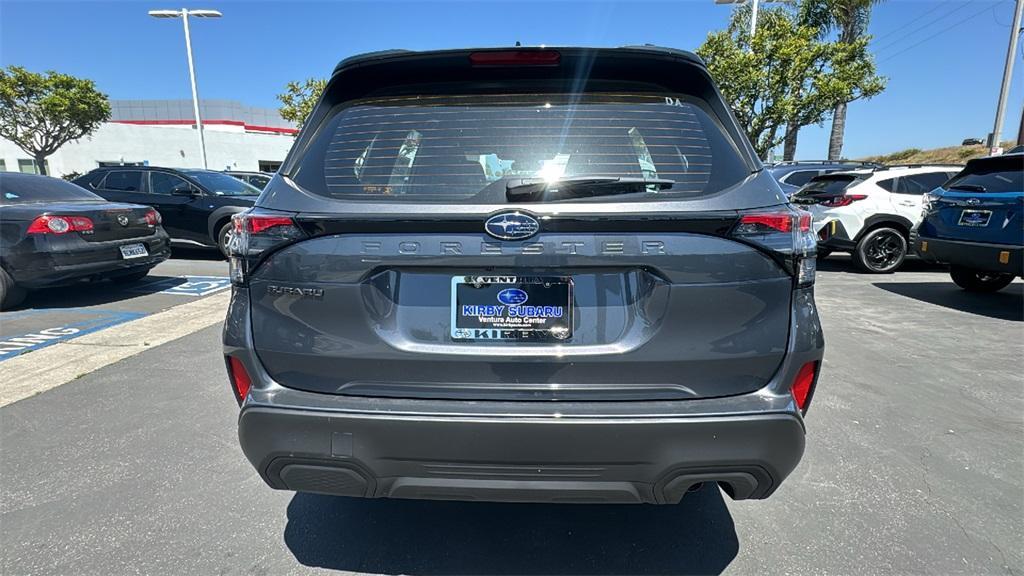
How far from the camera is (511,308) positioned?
162 cm

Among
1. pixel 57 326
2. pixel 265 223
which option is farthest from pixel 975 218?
pixel 57 326

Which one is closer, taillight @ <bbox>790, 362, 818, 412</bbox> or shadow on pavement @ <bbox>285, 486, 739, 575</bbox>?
taillight @ <bbox>790, 362, 818, 412</bbox>

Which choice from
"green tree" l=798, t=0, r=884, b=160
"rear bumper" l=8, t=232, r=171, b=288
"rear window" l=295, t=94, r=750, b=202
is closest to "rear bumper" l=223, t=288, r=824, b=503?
"rear window" l=295, t=94, r=750, b=202

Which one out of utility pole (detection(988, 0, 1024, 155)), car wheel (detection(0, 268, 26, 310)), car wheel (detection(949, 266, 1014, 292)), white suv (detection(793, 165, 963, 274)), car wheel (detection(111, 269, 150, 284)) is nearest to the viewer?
car wheel (detection(0, 268, 26, 310))

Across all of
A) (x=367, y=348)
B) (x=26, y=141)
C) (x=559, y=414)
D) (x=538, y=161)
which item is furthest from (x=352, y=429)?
(x=26, y=141)

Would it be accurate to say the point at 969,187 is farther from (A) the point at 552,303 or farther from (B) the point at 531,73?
(A) the point at 552,303

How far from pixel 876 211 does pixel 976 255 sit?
257 centimetres

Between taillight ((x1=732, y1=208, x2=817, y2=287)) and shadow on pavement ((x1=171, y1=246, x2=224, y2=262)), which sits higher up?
taillight ((x1=732, y1=208, x2=817, y2=287))

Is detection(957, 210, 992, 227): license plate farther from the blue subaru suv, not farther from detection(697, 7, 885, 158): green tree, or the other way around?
detection(697, 7, 885, 158): green tree

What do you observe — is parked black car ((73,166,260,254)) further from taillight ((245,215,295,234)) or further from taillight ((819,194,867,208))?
taillight ((819,194,867,208))

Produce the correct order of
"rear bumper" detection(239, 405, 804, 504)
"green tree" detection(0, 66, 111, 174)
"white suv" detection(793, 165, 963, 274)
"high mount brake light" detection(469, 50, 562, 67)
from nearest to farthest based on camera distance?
"rear bumper" detection(239, 405, 804, 504)
"high mount brake light" detection(469, 50, 562, 67)
"white suv" detection(793, 165, 963, 274)
"green tree" detection(0, 66, 111, 174)

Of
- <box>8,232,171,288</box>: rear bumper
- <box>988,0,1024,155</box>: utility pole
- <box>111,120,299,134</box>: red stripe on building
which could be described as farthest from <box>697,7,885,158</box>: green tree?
<box>111,120,299,134</box>: red stripe on building

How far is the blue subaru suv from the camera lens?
552 centimetres

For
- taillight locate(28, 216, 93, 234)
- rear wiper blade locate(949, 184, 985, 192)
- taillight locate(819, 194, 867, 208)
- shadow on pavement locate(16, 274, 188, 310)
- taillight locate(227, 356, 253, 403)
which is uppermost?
rear wiper blade locate(949, 184, 985, 192)
